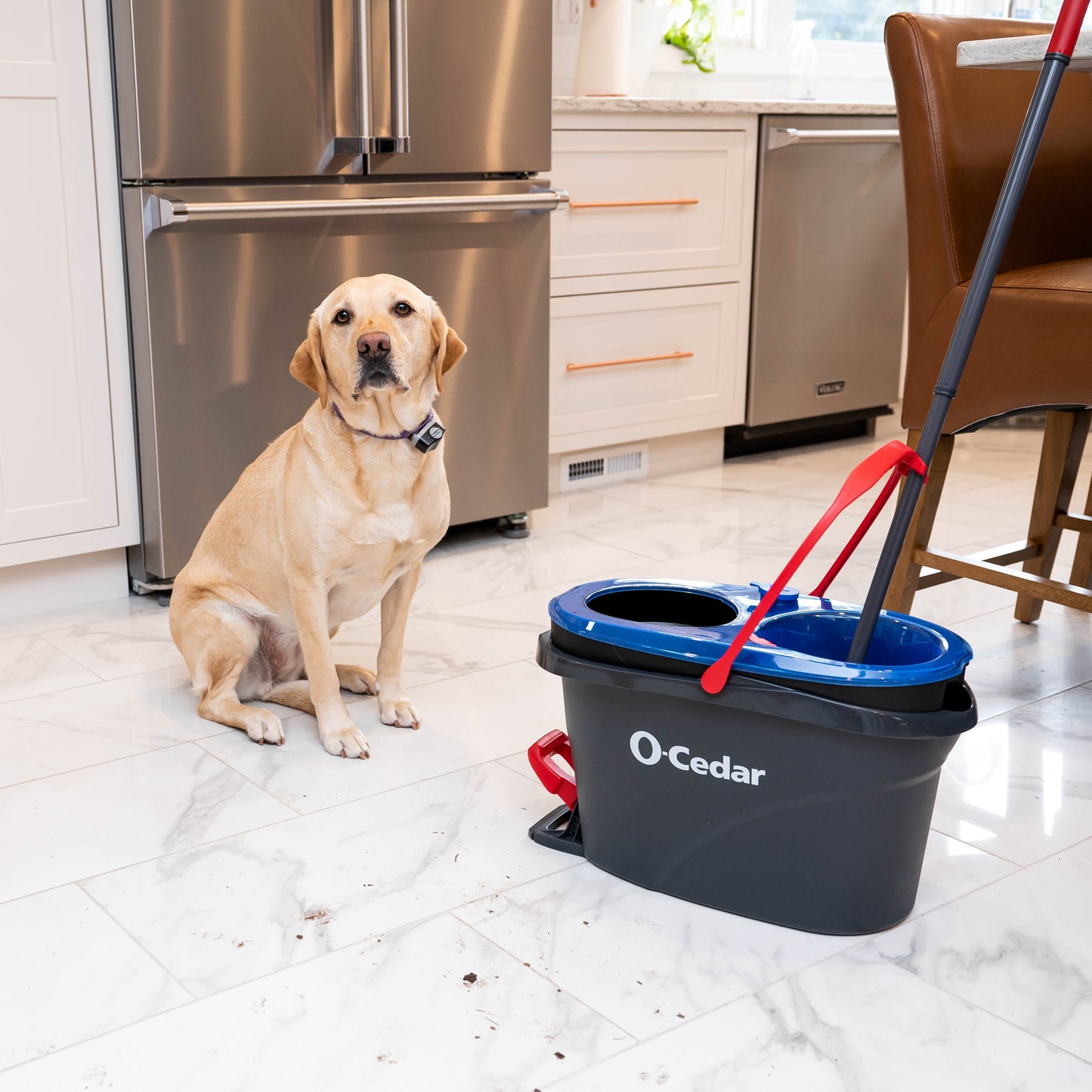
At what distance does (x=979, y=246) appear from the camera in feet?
6.56

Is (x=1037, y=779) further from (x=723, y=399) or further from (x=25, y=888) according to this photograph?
(x=723, y=399)

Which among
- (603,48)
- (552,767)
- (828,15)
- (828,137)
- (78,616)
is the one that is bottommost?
(78,616)

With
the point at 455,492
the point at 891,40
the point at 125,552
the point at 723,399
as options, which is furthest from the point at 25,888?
the point at 723,399

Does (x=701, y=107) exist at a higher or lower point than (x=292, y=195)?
higher

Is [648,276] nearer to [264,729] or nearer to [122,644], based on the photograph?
[122,644]

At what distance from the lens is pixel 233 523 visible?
191 cm

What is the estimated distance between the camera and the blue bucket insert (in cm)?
125

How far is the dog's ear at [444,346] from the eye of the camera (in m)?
1.85

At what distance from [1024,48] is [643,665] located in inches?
37.8

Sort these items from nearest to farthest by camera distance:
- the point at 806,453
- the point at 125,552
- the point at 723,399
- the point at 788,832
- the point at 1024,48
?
the point at 788,832 < the point at 1024,48 < the point at 125,552 < the point at 723,399 < the point at 806,453

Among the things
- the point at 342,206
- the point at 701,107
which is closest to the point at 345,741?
the point at 342,206

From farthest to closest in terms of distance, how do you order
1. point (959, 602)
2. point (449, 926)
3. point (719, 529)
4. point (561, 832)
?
1. point (719, 529)
2. point (959, 602)
3. point (561, 832)
4. point (449, 926)

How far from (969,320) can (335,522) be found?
0.92 metres

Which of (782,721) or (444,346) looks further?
(444,346)
